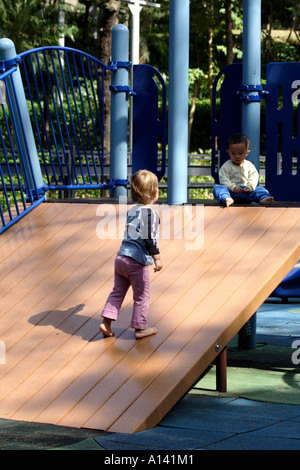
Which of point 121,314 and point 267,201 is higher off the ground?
point 267,201

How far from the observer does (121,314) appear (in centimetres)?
539

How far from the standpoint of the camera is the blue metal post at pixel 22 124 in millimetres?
7324

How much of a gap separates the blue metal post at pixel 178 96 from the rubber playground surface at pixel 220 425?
1.66m

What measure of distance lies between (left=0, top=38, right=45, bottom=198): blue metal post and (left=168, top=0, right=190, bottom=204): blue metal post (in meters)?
1.45

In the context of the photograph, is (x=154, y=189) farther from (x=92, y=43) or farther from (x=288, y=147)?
(x=92, y=43)

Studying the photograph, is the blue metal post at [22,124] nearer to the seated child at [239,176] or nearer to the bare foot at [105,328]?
the seated child at [239,176]

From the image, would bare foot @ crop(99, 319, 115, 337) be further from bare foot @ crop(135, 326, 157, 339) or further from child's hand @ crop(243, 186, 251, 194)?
child's hand @ crop(243, 186, 251, 194)

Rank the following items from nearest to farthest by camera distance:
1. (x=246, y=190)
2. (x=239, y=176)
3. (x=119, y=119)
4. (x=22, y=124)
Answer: (x=246, y=190) → (x=239, y=176) → (x=22, y=124) → (x=119, y=119)

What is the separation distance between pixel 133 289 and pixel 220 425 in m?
1.12

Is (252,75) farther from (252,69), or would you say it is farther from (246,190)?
(246,190)

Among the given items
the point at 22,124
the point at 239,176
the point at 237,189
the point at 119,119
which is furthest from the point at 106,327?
the point at 119,119

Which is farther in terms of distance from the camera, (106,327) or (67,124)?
(67,124)

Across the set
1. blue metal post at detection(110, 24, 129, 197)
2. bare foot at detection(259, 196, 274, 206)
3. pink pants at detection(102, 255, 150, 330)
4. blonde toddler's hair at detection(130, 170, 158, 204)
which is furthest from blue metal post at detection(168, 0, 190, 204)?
pink pants at detection(102, 255, 150, 330)
